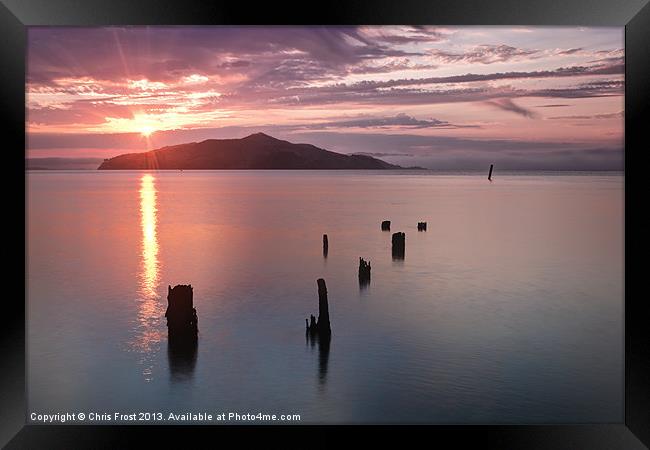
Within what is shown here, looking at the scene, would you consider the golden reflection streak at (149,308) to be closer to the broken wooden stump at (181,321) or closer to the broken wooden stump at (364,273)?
the broken wooden stump at (181,321)

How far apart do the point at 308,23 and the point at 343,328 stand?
540 inches

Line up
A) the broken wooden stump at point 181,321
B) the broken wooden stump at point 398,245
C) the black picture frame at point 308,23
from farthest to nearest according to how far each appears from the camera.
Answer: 1. the broken wooden stump at point 398,245
2. the broken wooden stump at point 181,321
3. the black picture frame at point 308,23

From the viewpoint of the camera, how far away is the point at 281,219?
5978cm

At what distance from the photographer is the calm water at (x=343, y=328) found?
15094mm

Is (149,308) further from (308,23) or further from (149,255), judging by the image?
(308,23)

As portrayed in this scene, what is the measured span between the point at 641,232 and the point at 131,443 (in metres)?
7.11

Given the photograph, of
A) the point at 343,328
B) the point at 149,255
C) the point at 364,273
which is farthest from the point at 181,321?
the point at 149,255

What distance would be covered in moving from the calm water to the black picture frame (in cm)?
530

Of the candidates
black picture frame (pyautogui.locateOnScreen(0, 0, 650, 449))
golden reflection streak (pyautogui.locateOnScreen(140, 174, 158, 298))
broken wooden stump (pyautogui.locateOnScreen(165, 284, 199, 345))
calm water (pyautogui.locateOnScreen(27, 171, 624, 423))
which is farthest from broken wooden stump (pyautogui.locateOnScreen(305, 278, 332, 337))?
black picture frame (pyautogui.locateOnScreen(0, 0, 650, 449))

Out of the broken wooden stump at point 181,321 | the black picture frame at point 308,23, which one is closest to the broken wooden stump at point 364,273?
the broken wooden stump at point 181,321

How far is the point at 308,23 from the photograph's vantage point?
28.0 ft

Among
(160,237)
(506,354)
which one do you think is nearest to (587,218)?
(160,237)

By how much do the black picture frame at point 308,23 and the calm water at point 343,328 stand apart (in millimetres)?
5295

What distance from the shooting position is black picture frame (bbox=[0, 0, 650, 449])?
8.25 m
